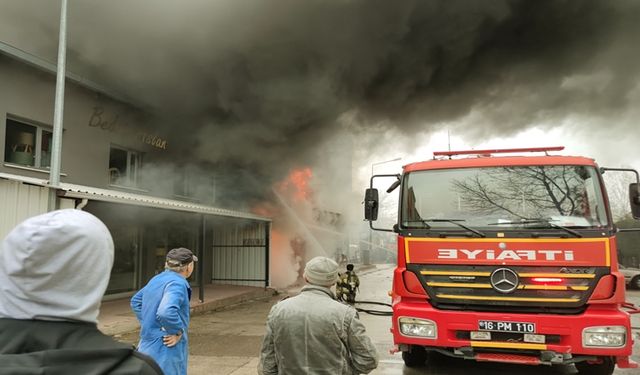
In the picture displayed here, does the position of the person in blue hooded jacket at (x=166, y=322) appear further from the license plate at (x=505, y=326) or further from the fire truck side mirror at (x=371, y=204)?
the license plate at (x=505, y=326)

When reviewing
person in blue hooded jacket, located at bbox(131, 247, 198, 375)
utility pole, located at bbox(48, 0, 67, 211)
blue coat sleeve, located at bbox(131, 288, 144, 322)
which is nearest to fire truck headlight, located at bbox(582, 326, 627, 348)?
person in blue hooded jacket, located at bbox(131, 247, 198, 375)

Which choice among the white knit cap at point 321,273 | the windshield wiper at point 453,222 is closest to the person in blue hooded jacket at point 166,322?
the white knit cap at point 321,273

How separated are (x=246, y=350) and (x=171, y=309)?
→ 3293 mm

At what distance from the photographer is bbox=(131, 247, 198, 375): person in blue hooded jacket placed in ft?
9.49

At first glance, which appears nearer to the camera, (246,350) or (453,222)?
(453,222)

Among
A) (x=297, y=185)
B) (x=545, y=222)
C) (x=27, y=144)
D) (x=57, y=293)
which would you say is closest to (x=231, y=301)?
(x=297, y=185)

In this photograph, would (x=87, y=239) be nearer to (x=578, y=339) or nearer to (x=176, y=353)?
(x=176, y=353)

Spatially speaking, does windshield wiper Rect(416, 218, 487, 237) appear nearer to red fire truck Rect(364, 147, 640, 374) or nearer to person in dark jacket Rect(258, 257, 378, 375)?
red fire truck Rect(364, 147, 640, 374)

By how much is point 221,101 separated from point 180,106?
3.34 feet

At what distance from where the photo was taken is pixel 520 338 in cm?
389

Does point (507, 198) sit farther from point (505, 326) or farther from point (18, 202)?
point (18, 202)

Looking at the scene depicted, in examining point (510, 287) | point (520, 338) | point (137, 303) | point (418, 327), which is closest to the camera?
point (137, 303)

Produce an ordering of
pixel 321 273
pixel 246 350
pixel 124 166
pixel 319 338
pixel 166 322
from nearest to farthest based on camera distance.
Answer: pixel 319 338 < pixel 321 273 < pixel 166 322 < pixel 246 350 < pixel 124 166

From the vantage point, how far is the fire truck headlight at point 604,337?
367 centimetres
